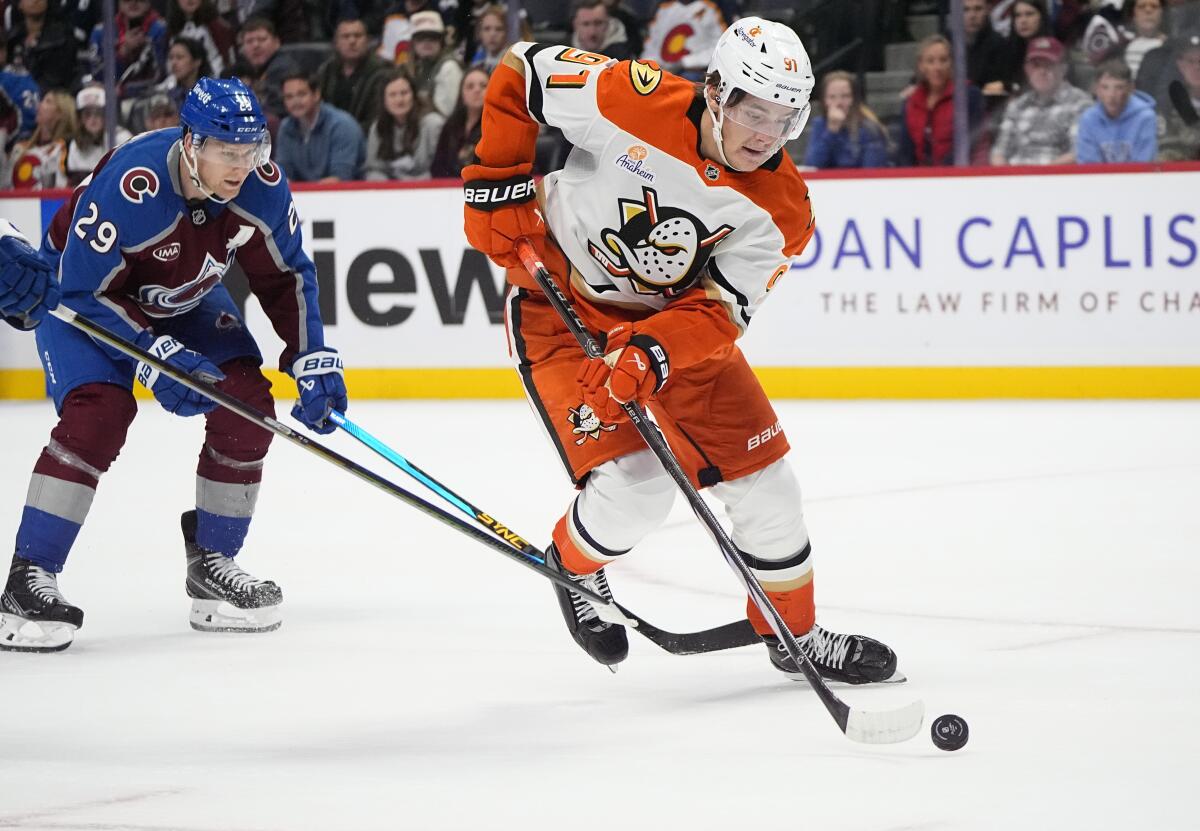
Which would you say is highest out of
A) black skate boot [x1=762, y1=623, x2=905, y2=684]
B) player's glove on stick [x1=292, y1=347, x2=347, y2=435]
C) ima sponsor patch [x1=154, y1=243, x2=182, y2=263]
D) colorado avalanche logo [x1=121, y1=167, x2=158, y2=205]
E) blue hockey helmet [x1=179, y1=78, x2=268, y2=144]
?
blue hockey helmet [x1=179, y1=78, x2=268, y2=144]

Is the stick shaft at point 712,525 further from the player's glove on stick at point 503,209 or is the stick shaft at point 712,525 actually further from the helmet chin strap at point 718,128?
the helmet chin strap at point 718,128

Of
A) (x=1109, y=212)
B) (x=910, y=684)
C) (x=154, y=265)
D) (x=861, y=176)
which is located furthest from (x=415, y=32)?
(x=910, y=684)

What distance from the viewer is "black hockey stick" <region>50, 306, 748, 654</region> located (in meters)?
3.01

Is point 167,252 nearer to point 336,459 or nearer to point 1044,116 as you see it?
point 336,459

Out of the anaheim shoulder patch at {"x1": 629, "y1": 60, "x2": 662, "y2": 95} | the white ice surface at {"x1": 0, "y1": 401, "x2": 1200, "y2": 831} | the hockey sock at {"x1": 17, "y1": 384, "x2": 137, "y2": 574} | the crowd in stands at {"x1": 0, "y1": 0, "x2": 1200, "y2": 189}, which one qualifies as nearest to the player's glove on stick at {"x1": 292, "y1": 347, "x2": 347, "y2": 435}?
the hockey sock at {"x1": 17, "y1": 384, "x2": 137, "y2": 574}

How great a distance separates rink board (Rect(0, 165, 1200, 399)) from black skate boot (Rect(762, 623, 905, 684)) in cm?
387

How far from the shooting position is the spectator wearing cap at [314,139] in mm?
7426

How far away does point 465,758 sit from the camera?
98.5 inches

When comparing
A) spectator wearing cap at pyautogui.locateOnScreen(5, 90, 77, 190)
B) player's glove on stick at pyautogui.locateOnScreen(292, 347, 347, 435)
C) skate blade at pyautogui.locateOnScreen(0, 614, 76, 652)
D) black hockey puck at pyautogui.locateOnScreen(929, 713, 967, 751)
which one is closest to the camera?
black hockey puck at pyautogui.locateOnScreen(929, 713, 967, 751)

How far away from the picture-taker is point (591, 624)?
3035mm

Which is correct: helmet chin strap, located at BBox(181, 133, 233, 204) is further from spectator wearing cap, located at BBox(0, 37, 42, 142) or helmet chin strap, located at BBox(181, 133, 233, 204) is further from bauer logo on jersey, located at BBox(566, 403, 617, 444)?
spectator wearing cap, located at BBox(0, 37, 42, 142)

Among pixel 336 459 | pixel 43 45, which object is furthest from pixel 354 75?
pixel 336 459

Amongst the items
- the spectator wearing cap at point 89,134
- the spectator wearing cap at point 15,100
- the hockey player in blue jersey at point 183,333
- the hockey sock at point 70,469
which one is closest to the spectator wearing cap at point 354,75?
the spectator wearing cap at point 89,134

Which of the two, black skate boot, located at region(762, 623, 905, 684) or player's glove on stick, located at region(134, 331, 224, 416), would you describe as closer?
black skate boot, located at region(762, 623, 905, 684)
